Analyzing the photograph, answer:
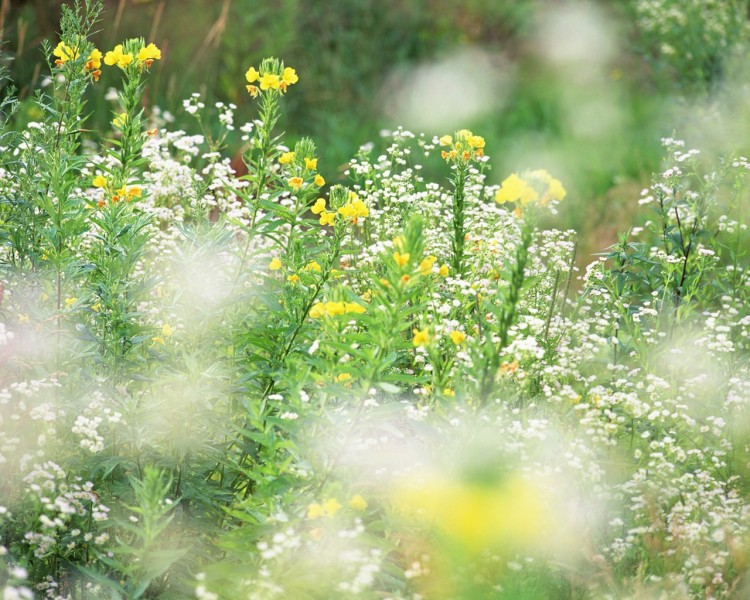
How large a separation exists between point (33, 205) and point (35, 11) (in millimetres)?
4813

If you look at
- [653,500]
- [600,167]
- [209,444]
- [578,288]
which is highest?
[600,167]

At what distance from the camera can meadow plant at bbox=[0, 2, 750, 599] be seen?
223 cm

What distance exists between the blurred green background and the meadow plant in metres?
2.61

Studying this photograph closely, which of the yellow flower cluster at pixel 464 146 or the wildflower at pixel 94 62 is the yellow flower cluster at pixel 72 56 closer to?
the wildflower at pixel 94 62

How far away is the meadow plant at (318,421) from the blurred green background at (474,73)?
103 inches

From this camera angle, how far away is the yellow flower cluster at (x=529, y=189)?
2.19 meters

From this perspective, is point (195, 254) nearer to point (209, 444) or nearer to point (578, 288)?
point (209, 444)

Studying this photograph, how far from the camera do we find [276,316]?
2.91m

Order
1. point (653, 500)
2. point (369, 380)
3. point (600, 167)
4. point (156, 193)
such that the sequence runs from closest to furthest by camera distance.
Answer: point (369, 380) → point (653, 500) → point (156, 193) → point (600, 167)

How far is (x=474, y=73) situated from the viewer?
8.48 meters

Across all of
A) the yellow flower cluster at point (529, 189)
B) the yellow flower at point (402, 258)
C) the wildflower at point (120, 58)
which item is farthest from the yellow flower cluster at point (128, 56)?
the yellow flower cluster at point (529, 189)

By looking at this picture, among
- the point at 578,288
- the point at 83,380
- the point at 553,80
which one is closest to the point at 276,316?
the point at 83,380

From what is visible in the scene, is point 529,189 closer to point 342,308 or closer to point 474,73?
point 342,308

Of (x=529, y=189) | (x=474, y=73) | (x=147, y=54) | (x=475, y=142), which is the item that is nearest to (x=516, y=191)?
(x=529, y=189)
